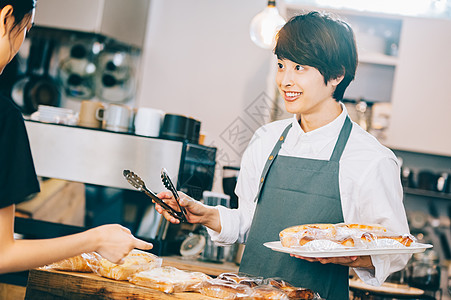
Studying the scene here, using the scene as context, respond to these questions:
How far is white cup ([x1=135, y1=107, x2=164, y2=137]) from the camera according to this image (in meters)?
2.41

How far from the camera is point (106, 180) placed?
231 centimetres

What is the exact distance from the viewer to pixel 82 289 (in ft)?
4.11

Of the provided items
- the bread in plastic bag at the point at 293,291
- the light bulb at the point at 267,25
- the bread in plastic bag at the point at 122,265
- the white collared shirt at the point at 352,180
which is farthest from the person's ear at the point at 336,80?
the light bulb at the point at 267,25

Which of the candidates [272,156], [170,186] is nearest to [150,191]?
[170,186]

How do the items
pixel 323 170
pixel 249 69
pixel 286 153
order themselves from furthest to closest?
pixel 249 69 → pixel 286 153 → pixel 323 170

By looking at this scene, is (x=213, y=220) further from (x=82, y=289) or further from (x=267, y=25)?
(x=267, y=25)

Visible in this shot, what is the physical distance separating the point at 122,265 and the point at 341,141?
77cm

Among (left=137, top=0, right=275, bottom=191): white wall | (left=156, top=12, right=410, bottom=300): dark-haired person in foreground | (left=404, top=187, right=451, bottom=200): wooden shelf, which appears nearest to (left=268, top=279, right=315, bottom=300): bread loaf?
(left=156, top=12, right=410, bottom=300): dark-haired person in foreground

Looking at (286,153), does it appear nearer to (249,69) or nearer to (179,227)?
(179,227)

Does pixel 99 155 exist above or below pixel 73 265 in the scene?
above

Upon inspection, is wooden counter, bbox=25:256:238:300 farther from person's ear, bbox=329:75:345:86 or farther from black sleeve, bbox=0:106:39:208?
person's ear, bbox=329:75:345:86

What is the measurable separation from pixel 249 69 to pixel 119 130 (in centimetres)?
183

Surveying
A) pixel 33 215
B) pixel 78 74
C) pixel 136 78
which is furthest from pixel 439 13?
pixel 33 215

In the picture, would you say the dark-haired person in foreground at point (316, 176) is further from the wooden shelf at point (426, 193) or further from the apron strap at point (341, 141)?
the wooden shelf at point (426, 193)
